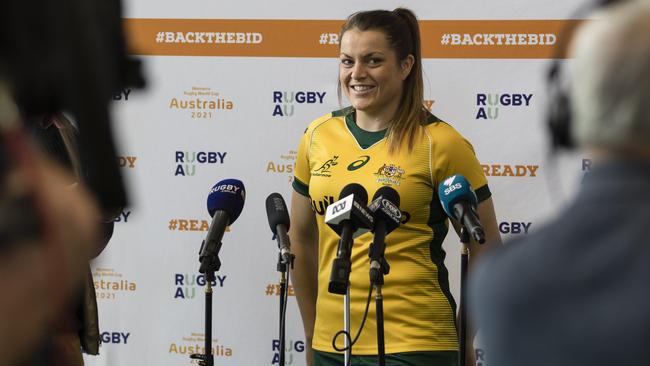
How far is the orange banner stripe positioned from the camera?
380 cm

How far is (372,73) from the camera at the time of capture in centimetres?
333

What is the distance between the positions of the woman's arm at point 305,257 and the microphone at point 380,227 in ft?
2.44

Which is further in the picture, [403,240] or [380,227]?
[403,240]

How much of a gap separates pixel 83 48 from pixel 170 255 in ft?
10.2

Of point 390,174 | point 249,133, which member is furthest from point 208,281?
point 249,133

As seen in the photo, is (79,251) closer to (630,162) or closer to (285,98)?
(630,162)

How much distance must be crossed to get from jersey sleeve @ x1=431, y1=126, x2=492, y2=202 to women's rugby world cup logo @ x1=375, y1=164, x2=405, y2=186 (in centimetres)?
11

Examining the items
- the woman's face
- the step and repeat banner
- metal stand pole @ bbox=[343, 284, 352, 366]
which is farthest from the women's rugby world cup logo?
the step and repeat banner

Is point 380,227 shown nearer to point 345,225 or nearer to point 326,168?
point 345,225

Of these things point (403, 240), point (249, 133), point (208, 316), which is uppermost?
point (249, 133)

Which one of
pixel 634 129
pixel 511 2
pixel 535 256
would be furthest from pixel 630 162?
pixel 511 2

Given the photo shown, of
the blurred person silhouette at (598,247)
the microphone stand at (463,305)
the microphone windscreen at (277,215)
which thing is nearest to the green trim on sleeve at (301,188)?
the microphone windscreen at (277,215)

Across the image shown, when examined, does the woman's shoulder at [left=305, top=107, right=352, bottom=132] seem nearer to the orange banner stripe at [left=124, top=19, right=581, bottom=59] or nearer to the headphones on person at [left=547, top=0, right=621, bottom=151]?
the orange banner stripe at [left=124, top=19, right=581, bottom=59]

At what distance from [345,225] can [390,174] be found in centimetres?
56
